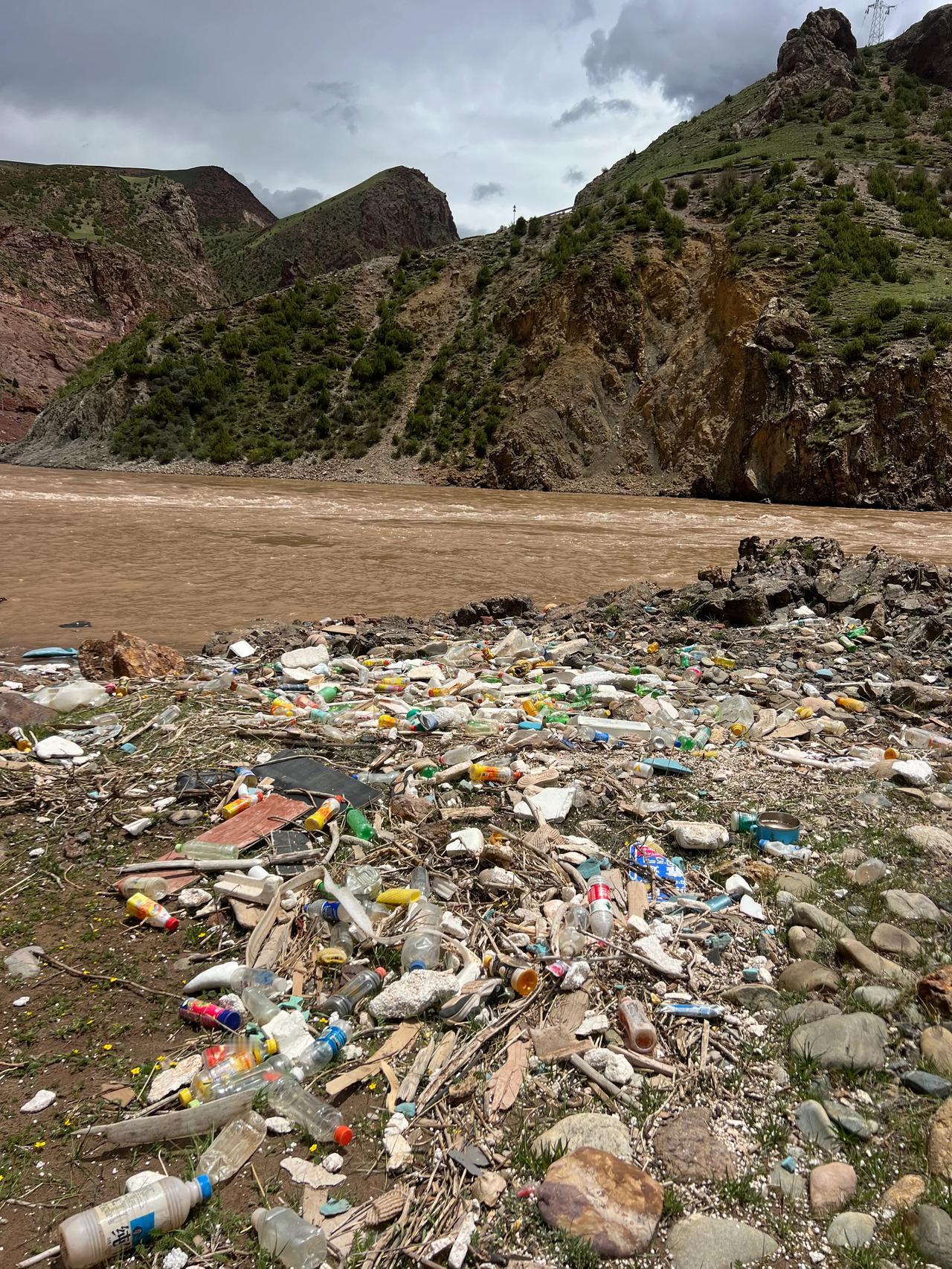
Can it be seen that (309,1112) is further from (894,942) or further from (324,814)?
(894,942)

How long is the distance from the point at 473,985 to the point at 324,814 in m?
1.29

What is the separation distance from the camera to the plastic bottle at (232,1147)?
1.93 m

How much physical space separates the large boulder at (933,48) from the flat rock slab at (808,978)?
6874cm

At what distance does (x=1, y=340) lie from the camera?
62188 millimetres

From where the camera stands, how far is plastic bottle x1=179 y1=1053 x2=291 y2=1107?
6.98 feet

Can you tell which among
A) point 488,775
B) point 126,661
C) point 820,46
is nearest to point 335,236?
point 820,46

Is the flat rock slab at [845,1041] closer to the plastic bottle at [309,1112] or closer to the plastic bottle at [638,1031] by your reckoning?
the plastic bottle at [638,1031]

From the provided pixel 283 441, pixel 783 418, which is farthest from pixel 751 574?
pixel 283 441

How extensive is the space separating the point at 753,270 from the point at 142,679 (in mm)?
30553

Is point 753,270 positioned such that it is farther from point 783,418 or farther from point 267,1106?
point 267,1106

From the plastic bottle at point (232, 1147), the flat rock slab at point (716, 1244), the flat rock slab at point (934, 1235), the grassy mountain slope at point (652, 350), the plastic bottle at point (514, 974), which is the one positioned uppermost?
the grassy mountain slope at point (652, 350)

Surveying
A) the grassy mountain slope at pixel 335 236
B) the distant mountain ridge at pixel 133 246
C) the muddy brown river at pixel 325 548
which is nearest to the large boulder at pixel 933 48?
the muddy brown river at pixel 325 548

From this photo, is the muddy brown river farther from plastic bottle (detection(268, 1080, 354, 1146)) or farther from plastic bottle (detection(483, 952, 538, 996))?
plastic bottle (detection(268, 1080, 354, 1146))

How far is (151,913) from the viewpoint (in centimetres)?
288
